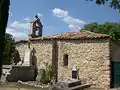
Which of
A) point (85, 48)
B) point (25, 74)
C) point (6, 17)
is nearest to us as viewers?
point (6, 17)

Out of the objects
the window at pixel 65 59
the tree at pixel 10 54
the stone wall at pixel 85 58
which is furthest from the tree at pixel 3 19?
the tree at pixel 10 54

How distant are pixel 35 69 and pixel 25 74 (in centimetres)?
105

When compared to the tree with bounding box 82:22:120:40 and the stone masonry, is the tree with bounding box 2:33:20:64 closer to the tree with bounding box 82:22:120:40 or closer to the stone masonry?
the stone masonry

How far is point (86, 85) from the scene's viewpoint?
18938mm

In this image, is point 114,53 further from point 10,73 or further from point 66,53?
point 10,73

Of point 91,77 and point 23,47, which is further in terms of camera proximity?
point 23,47

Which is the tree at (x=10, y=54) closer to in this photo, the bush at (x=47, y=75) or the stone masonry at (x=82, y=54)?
the stone masonry at (x=82, y=54)

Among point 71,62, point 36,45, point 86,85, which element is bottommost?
point 86,85

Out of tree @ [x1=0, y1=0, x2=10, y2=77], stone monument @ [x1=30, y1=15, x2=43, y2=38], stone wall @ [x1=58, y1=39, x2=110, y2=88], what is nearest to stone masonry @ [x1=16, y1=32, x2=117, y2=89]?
stone wall @ [x1=58, y1=39, x2=110, y2=88]

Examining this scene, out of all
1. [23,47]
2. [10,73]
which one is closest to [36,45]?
[23,47]

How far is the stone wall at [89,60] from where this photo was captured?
19.3 m

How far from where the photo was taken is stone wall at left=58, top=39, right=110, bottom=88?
1928cm

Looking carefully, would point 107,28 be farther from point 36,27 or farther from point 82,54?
point 82,54

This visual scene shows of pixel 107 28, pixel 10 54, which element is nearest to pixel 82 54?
pixel 10 54
